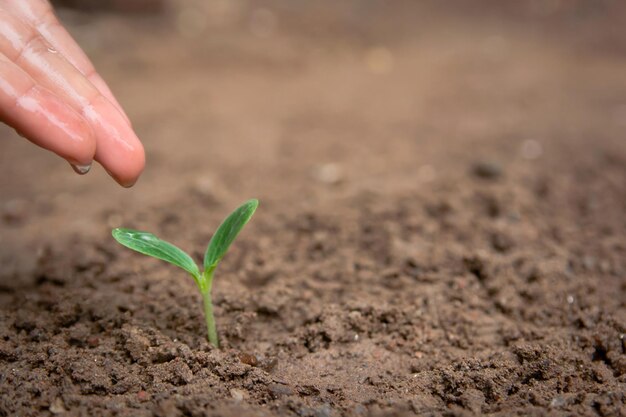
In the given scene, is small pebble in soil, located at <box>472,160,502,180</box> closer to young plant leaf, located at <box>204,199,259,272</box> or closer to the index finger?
young plant leaf, located at <box>204,199,259,272</box>

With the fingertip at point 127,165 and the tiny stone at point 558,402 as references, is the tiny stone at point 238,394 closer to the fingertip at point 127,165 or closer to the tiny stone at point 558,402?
the fingertip at point 127,165

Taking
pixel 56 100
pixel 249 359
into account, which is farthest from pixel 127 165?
pixel 249 359

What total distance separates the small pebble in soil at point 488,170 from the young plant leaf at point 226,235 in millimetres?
1352

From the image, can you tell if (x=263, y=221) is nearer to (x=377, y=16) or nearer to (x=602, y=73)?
(x=602, y=73)

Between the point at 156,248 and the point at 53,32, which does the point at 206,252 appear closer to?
the point at 156,248

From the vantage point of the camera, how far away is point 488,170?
2.49 metres

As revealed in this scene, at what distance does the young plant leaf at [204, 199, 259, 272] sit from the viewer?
→ 1.44m

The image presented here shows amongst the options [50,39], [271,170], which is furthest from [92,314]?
[271,170]

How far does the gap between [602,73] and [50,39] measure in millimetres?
3247

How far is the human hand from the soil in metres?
0.44

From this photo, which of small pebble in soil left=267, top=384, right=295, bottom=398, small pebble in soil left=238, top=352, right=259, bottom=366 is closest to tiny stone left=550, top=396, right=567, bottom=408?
small pebble in soil left=267, top=384, right=295, bottom=398

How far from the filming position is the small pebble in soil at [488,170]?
2.48 metres

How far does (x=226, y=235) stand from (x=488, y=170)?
1.39 m

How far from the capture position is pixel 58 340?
4.91 ft
